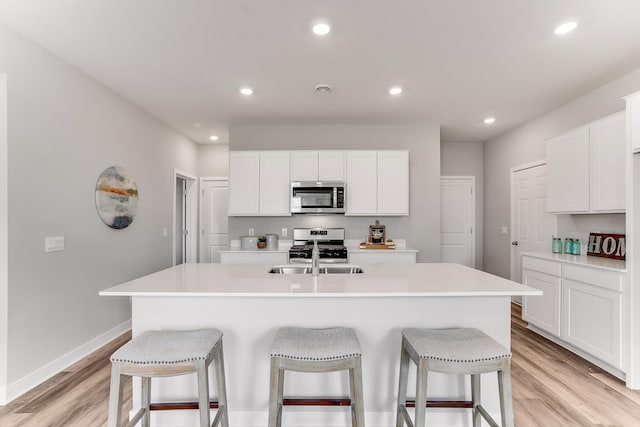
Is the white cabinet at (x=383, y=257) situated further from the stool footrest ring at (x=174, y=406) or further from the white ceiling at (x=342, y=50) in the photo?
the stool footrest ring at (x=174, y=406)

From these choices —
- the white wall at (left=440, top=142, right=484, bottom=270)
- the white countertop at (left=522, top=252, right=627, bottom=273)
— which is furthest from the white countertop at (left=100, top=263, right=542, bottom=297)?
the white wall at (left=440, top=142, right=484, bottom=270)

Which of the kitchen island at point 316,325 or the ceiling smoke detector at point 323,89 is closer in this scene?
the kitchen island at point 316,325

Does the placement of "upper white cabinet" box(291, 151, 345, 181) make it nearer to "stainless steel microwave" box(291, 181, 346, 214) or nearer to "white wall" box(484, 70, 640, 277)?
"stainless steel microwave" box(291, 181, 346, 214)

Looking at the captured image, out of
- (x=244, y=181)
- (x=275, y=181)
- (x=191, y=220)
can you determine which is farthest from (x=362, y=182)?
(x=191, y=220)

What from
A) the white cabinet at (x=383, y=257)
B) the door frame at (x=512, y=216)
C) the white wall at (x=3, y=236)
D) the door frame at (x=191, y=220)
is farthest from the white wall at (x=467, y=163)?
the white wall at (x=3, y=236)

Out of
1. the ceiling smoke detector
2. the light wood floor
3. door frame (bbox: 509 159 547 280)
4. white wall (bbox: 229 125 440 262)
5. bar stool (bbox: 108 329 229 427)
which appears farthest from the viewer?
door frame (bbox: 509 159 547 280)

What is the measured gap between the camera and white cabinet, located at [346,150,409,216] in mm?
4359

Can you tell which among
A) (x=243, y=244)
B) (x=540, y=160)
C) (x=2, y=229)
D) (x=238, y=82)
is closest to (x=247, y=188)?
(x=243, y=244)

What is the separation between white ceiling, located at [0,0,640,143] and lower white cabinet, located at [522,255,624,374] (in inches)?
71.0

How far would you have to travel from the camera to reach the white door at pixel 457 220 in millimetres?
5594

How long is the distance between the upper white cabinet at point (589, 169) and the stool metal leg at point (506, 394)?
2152 mm

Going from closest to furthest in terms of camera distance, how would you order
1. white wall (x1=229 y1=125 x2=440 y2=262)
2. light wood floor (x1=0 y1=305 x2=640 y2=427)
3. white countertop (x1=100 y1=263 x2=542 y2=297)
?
1. white countertop (x1=100 y1=263 x2=542 y2=297)
2. light wood floor (x1=0 y1=305 x2=640 y2=427)
3. white wall (x1=229 y1=125 x2=440 y2=262)

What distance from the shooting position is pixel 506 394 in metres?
1.56

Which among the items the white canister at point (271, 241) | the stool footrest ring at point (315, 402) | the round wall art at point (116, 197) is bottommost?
the stool footrest ring at point (315, 402)
